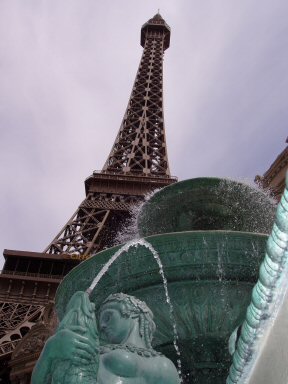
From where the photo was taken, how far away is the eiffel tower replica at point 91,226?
19103 mm

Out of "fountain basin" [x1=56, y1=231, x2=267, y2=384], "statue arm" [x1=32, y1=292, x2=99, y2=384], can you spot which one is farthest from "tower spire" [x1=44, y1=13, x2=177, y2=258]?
"statue arm" [x1=32, y1=292, x2=99, y2=384]

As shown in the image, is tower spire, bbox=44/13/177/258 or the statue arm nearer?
the statue arm

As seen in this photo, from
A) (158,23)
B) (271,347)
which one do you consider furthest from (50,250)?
(158,23)

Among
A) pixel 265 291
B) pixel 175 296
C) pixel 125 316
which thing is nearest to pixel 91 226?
pixel 175 296

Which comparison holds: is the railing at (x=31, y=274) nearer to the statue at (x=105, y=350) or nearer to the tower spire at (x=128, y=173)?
the tower spire at (x=128, y=173)

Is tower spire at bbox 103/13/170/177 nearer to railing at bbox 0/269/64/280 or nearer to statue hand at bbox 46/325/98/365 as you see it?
railing at bbox 0/269/64/280

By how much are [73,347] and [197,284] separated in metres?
1.90

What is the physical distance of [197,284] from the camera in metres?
4.40

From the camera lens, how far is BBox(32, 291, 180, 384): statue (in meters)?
2.69

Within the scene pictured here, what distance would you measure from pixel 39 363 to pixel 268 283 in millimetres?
1281

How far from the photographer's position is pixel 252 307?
249 centimetres

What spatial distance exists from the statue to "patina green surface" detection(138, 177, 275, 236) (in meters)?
2.79

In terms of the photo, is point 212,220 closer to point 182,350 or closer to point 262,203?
point 262,203

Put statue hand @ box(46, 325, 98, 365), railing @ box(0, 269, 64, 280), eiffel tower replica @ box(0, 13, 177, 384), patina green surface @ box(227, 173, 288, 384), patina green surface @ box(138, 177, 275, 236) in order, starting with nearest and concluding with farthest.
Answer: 1. patina green surface @ box(227, 173, 288, 384)
2. statue hand @ box(46, 325, 98, 365)
3. patina green surface @ box(138, 177, 275, 236)
4. eiffel tower replica @ box(0, 13, 177, 384)
5. railing @ box(0, 269, 64, 280)
